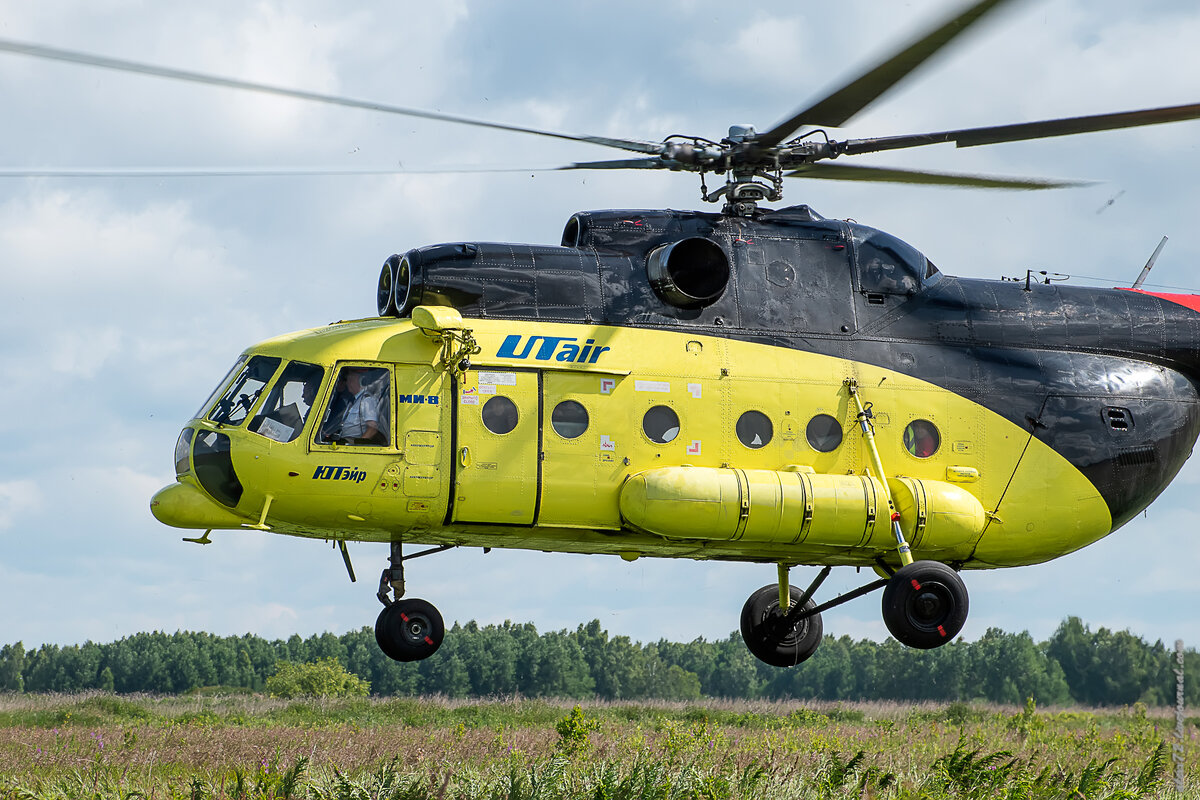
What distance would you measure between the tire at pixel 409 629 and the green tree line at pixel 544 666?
4294 centimetres

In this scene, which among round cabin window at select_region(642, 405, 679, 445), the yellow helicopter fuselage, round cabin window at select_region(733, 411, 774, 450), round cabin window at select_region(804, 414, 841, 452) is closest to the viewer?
the yellow helicopter fuselage

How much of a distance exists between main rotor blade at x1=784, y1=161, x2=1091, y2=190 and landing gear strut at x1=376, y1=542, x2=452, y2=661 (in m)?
5.54

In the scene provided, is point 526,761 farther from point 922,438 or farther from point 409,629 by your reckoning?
point 922,438

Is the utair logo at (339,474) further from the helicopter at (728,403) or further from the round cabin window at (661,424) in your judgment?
the round cabin window at (661,424)

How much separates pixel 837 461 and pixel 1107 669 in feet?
174

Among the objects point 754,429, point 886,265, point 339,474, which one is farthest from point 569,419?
point 886,265

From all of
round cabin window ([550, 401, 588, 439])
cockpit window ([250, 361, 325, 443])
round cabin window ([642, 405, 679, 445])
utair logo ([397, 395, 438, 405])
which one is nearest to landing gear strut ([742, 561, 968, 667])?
round cabin window ([642, 405, 679, 445])

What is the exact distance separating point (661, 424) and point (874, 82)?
3.52 m

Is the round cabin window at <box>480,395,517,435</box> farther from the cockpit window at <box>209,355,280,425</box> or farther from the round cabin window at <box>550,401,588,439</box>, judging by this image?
the cockpit window at <box>209,355,280,425</box>

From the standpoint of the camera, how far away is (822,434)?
11.8m

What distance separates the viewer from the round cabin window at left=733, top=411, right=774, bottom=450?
38.0 ft

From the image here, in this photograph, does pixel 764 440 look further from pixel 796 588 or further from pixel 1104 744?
pixel 1104 744

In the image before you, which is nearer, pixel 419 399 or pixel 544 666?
pixel 419 399

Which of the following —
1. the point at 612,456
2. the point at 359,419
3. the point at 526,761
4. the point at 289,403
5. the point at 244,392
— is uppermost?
the point at 244,392
